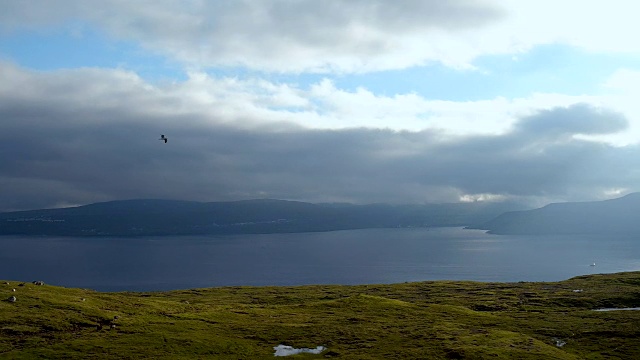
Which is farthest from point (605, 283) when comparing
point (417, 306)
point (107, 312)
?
point (107, 312)

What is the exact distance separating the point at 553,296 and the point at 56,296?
103 m

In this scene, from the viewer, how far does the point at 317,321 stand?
238ft

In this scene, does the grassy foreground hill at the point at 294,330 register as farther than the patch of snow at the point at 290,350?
No

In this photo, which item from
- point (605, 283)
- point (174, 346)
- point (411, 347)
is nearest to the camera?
point (174, 346)

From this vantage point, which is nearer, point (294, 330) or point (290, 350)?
point (290, 350)

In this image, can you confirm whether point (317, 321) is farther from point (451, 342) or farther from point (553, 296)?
point (553, 296)

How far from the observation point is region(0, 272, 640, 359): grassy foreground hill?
170 feet

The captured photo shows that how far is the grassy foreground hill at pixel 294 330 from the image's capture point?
51750mm

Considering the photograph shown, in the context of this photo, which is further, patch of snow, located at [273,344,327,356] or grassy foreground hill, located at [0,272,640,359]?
patch of snow, located at [273,344,327,356]

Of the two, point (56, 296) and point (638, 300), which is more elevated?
point (56, 296)

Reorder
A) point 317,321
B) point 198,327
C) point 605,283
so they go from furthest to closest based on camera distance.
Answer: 1. point 605,283
2. point 317,321
3. point 198,327

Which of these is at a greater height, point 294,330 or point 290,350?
point 294,330

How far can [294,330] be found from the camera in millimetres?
64312

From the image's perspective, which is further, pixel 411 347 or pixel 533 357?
pixel 411 347
